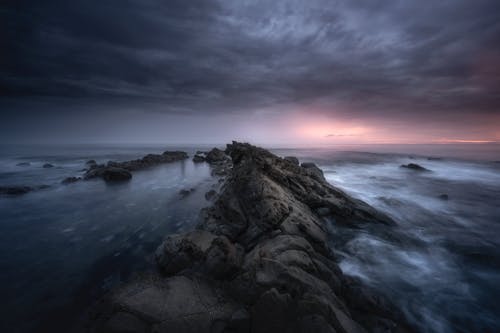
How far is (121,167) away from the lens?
94.1ft

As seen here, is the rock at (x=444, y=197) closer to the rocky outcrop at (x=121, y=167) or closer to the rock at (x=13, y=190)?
the rocky outcrop at (x=121, y=167)

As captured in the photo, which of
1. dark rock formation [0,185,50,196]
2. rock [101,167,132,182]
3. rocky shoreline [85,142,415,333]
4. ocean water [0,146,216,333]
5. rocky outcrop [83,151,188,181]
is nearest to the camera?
rocky shoreline [85,142,415,333]

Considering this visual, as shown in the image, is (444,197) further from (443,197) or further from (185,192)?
(185,192)

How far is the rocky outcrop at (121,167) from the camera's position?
23.7m

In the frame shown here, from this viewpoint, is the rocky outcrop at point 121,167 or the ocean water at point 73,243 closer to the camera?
the ocean water at point 73,243

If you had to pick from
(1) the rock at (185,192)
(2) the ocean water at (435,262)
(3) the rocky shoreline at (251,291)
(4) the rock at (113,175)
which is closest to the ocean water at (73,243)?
(1) the rock at (185,192)

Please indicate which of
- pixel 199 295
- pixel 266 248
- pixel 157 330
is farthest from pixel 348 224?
pixel 157 330

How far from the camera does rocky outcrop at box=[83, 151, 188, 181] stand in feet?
77.7

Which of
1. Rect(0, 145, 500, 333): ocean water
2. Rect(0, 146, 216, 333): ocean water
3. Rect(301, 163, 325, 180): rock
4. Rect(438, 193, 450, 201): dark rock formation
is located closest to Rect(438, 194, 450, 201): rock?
Rect(438, 193, 450, 201): dark rock formation

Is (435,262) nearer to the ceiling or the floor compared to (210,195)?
nearer to the floor

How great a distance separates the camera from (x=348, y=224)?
1165 centimetres

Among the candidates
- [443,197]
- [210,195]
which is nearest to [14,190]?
[210,195]

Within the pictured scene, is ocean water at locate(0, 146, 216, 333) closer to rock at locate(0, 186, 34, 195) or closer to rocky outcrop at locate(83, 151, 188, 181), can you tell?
rock at locate(0, 186, 34, 195)

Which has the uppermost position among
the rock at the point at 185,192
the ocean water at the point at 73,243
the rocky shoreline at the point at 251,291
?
the rocky shoreline at the point at 251,291
